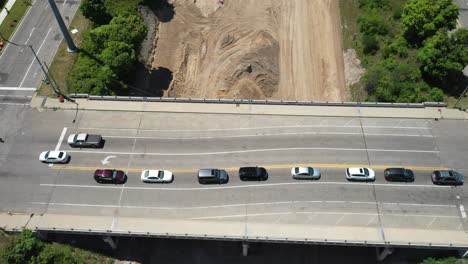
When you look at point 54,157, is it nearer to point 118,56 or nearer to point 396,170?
point 118,56

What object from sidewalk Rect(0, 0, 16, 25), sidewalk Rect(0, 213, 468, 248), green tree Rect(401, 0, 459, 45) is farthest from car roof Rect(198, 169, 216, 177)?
sidewalk Rect(0, 0, 16, 25)

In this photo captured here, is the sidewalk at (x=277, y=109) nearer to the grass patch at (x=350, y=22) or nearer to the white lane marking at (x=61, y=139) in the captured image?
the white lane marking at (x=61, y=139)

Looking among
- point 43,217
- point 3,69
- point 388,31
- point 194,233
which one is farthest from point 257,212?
point 3,69

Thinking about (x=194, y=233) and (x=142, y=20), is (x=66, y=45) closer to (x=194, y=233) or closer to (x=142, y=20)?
(x=142, y=20)

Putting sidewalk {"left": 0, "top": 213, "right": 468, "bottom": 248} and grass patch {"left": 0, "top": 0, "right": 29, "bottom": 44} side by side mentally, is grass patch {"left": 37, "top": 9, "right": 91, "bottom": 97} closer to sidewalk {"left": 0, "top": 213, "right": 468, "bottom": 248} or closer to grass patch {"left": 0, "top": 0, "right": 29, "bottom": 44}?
grass patch {"left": 0, "top": 0, "right": 29, "bottom": 44}

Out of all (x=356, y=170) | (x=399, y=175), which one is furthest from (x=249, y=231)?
(x=399, y=175)

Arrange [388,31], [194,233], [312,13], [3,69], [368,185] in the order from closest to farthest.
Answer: [194,233], [368,185], [3,69], [388,31], [312,13]

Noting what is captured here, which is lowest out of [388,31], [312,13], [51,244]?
[51,244]
